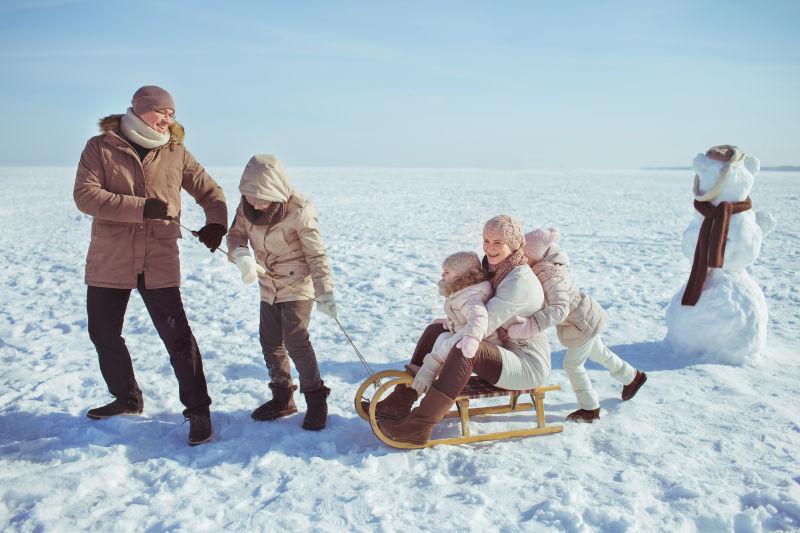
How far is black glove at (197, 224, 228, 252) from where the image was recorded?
3508 mm

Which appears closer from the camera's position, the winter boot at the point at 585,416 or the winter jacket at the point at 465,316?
the winter jacket at the point at 465,316

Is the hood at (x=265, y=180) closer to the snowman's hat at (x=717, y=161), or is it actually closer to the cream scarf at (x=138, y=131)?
the cream scarf at (x=138, y=131)

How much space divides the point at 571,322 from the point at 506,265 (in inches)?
27.6

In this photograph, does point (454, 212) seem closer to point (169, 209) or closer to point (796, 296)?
point (796, 296)

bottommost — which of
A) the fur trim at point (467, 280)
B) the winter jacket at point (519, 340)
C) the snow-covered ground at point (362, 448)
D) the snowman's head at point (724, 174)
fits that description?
the snow-covered ground at point (362, 448)

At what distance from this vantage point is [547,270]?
3436 mm

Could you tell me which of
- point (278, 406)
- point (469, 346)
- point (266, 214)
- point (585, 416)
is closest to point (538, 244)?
point (469, 346)

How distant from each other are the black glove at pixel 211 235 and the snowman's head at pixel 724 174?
11.6ft

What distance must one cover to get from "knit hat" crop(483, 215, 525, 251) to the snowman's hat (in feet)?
7.09

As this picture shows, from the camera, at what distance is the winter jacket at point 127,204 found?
3.18 m

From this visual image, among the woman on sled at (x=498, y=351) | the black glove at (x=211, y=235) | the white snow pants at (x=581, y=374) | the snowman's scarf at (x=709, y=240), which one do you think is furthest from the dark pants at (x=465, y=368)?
the snowman's scarf at (x=709, y=240)

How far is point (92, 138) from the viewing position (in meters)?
3.27

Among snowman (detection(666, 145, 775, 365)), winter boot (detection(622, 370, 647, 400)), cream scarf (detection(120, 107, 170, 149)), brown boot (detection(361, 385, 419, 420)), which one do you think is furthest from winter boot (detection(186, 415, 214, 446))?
snowman (detection(666, 145, 775, 365))

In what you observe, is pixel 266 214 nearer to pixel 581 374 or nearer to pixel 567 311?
pixel 567 311
